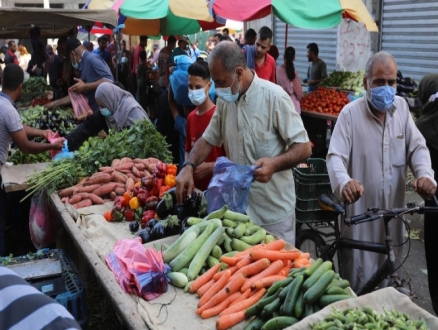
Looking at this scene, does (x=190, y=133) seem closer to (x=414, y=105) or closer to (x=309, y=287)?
(x=309, y=287)

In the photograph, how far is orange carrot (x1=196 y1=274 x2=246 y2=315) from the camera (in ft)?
8.88

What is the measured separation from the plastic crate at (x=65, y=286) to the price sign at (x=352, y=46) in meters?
10.3

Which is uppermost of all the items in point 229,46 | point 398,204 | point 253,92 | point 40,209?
point 229,46

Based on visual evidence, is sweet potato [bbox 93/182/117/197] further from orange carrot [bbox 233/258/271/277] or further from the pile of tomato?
the pile of tomato

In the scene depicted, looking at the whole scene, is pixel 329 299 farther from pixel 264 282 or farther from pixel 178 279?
pixel 178 279

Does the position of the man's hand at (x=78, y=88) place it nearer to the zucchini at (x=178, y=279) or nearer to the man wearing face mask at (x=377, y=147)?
the man wearing face mask at (x=377, y=147)

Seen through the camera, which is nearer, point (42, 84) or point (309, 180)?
point (309, 180)

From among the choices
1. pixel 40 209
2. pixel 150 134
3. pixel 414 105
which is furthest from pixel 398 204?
pixel 414 105

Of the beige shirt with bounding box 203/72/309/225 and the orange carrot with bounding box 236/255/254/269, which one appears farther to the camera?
the beige shirt with bounding box 203/72/309/225

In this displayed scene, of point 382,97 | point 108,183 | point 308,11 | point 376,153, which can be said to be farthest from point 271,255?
point 308,11

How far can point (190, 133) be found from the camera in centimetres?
486

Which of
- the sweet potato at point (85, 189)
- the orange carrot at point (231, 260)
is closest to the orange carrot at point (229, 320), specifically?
the orange carrot at point (231, 260)

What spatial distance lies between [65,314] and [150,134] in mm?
4567

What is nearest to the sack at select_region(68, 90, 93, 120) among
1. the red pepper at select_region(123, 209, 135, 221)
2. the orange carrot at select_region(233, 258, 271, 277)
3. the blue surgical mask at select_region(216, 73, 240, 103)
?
the red pepper at select_region(123, 209, 135, 221)
